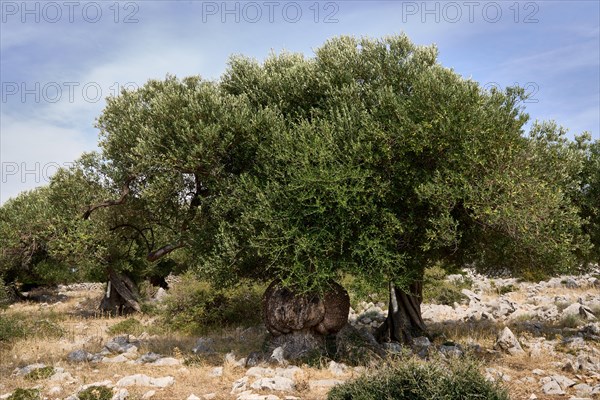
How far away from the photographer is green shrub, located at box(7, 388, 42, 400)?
545 inches

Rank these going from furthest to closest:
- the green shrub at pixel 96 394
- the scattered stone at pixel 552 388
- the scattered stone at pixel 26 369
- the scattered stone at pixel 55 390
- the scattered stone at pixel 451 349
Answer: the scattered stone at pixel 451 349 → the scattered stone at pixel 26 369 → the scattered stone at pixel 55 390 → the scattered stone at pixel 552 388 → the green shrub at pixel 96 394

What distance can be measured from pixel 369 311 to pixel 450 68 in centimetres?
1514

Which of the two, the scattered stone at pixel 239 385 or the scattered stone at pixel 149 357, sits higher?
the scattered stone at pixel 239 385

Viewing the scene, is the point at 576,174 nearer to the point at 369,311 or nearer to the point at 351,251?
the point at 351,251

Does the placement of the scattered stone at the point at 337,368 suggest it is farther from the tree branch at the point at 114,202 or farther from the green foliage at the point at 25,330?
the green foliage at the point at 25,330

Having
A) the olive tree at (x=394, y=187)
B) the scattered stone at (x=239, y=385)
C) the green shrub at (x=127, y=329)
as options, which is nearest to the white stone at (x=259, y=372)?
the scattered stone at (x=239, y=385)

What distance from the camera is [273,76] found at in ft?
65.0

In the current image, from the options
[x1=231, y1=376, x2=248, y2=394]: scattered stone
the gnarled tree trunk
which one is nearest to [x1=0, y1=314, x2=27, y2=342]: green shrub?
the gnarled tree trunk

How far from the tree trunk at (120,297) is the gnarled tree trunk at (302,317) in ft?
62.5

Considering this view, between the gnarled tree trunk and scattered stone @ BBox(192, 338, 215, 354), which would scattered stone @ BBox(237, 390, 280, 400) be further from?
scattered stone @ BBox(192, 338, 215, 354)

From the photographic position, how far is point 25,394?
14.0 metres

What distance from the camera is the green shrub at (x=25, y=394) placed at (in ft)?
45.4

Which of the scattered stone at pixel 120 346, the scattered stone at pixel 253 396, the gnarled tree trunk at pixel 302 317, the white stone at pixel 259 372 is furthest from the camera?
the scattered stone at pixel 120 346

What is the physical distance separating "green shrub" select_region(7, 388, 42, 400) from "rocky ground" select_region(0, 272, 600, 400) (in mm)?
482
